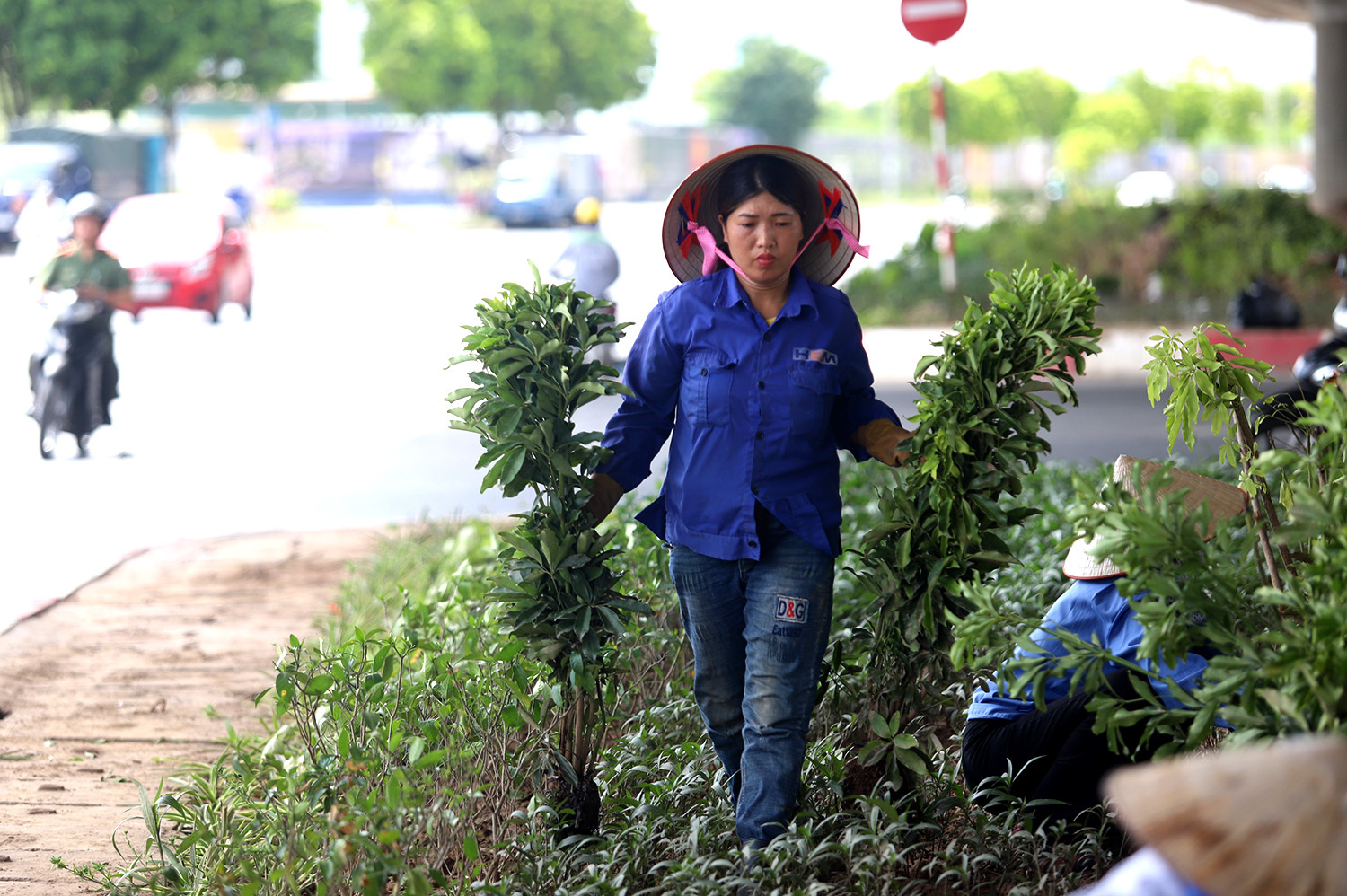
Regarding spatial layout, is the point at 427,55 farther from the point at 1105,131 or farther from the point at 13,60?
the point at 1105,131

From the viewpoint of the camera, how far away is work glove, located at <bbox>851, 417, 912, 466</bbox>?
3.26 m

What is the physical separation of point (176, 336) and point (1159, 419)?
10412 millimetres

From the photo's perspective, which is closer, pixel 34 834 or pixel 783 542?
pixel 783 542

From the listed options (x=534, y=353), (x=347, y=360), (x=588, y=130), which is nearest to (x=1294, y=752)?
(x=534, y=353)

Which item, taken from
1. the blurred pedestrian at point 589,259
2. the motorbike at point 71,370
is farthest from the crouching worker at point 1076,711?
the blurred pedestrian at point 589,259

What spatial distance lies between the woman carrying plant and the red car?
14.2 m

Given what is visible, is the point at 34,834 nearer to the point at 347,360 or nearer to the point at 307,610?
the point at 307,610

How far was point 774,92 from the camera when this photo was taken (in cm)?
6494

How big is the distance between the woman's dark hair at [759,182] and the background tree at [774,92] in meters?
60.9

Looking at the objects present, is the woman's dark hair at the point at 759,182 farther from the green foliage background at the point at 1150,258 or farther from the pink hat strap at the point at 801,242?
the green foliage background at the point at 1150,258

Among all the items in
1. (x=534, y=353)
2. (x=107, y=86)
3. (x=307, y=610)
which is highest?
(x=107, y=86)

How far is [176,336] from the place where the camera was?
15891 millimetres

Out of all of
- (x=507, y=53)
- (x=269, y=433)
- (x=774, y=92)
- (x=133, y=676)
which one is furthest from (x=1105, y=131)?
(x=133, y=676)

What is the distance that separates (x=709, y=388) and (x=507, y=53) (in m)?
46.5
